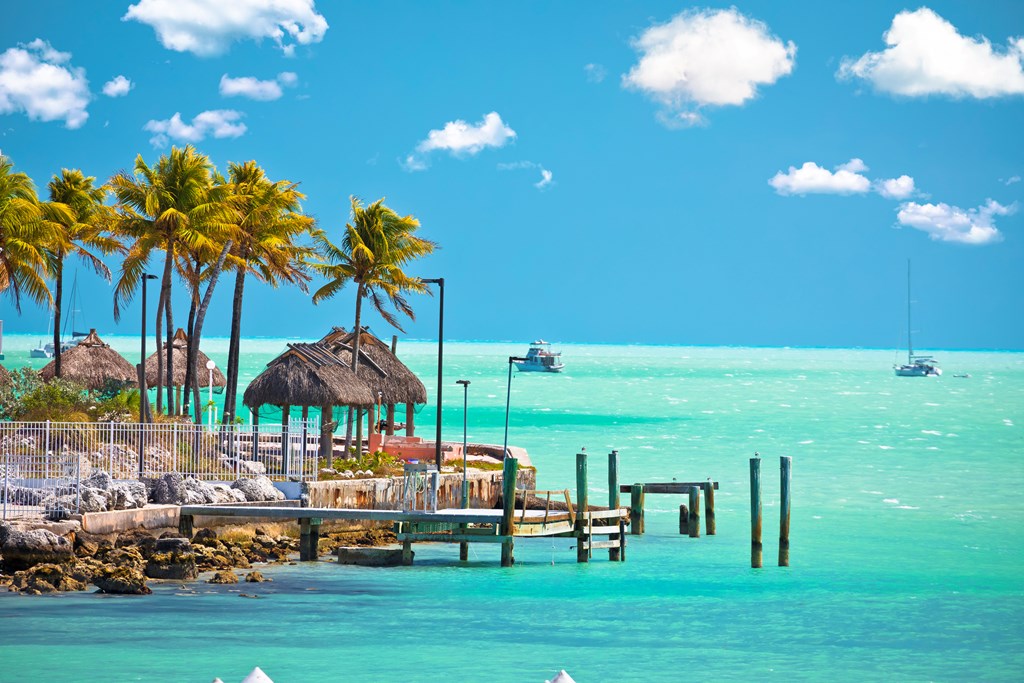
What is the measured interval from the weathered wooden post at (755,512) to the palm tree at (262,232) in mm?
16824

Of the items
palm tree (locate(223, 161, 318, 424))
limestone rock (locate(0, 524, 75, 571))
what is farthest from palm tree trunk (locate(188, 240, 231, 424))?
limestone rock (locate(0, 524, 75, 571))

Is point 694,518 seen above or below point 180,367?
below

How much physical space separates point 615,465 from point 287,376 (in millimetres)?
9186

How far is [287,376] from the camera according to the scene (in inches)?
1593

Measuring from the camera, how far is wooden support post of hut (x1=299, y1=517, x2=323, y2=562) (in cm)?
3234

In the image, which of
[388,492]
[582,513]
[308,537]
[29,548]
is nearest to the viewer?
[29,548]

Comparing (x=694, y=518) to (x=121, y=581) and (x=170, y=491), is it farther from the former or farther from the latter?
(x=121, y=581)

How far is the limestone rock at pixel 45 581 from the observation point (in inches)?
1078

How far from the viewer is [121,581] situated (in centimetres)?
2748

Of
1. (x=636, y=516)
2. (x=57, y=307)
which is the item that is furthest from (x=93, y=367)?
(x=636, y=516)

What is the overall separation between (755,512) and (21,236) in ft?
70.7

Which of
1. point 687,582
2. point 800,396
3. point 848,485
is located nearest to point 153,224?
point 687,582

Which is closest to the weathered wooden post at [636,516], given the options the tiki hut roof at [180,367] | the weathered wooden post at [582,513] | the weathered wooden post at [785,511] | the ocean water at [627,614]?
the ocean water at [627,614]

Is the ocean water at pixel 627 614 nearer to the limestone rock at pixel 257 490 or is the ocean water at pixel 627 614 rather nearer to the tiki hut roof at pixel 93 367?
the limestone rock at pixel 257 490
